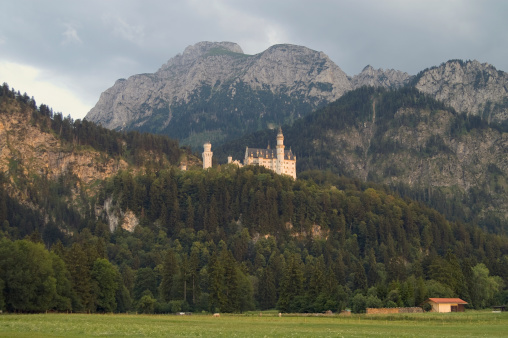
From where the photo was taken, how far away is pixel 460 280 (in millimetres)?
152625

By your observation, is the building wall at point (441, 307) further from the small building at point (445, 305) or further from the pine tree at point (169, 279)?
the pine tree at point (169, 279)

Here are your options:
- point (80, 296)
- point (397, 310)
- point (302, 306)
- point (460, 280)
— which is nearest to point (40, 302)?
point (80, 296)

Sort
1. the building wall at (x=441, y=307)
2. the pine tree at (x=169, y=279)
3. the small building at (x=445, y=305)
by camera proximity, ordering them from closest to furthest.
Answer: the building wall at (x=441, y=307) < the small building at (x=445, y=305) < the pine tree at (x=169, y=279)

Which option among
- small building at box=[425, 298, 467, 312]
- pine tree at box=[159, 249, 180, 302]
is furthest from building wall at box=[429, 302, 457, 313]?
pine tree at box=[159, 249, 180, 302]

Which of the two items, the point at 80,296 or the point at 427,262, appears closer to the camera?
the point at 80,296

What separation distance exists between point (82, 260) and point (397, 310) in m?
56.9

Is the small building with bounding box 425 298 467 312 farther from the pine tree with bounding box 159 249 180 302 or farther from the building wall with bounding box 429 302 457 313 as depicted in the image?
the pine tree with bounding box 159 249 180 302

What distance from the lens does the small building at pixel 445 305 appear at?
125881 millimetres

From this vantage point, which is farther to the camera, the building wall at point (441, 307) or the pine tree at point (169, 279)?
the pine tree at point (169, 279)

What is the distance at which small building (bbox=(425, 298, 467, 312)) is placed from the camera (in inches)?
4956

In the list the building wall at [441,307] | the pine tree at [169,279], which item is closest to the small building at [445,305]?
the building wall at [441,307]

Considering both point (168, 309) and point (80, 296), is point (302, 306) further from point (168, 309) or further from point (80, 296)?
point (80, 296)

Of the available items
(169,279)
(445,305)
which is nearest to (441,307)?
(445,305)

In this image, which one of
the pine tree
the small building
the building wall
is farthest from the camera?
the pine tree
